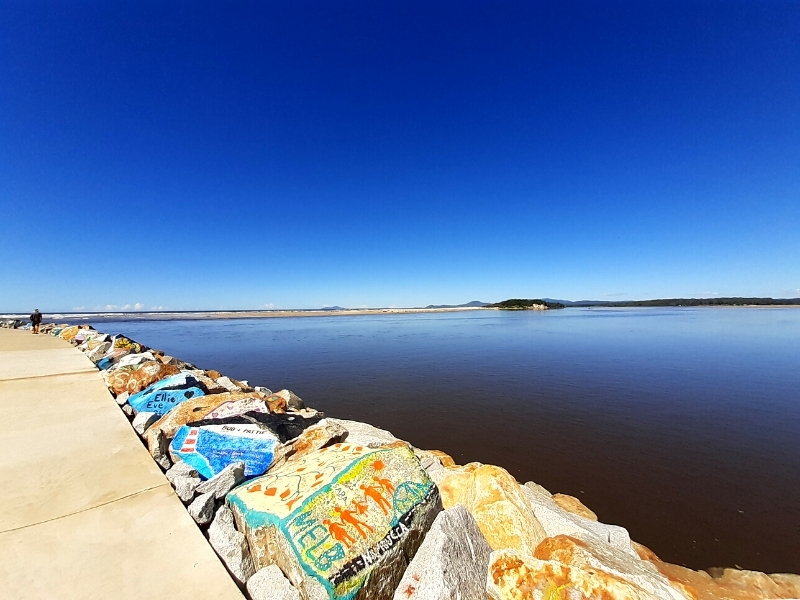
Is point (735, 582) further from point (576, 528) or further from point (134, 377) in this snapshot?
point (134, 377)

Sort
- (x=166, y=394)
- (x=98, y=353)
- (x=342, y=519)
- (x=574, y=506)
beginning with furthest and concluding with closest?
(x=98, y=353), (x=166, y=394), (x=574, y=506), (x=342, y=519)

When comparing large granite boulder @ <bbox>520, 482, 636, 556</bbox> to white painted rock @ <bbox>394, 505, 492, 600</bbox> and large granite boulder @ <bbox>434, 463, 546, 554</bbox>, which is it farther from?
white painted rock @ <bbox>394, 505, 492, 600</bbox>

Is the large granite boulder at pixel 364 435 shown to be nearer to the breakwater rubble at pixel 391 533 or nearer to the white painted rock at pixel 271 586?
the breakwater rubble at pixel 391 533

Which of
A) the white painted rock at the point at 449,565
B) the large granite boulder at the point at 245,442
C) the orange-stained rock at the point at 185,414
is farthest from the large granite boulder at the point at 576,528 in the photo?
the orange-stained rock at the point at 185,414

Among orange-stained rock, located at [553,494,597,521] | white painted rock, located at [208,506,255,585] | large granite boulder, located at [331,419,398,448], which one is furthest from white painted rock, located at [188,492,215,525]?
orange-stained rock, located at [553,494,597,521]

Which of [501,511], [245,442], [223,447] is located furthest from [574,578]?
[223,447]

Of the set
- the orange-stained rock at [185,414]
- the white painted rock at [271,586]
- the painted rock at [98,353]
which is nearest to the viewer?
the white painted rock at [271,586]

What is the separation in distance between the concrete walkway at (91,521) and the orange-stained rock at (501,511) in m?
2.22

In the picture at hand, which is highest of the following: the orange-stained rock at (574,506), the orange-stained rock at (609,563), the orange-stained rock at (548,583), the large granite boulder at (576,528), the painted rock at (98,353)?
the painted rock at (98,353)

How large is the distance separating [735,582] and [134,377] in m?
10.3

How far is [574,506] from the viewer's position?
4660 mm

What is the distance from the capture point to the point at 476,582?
94.7 inches

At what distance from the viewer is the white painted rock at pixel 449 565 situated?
2.17 m

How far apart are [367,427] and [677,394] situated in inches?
368
